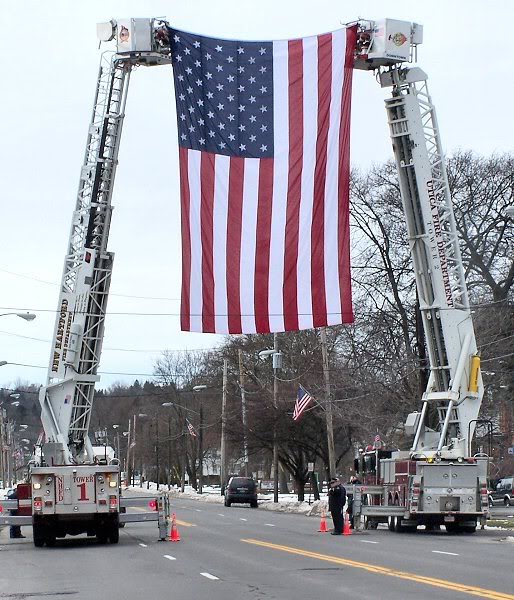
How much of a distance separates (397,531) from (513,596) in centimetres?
2070

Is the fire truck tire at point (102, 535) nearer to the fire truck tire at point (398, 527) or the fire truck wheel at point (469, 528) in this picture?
the fire truck tire at point (398, 527)

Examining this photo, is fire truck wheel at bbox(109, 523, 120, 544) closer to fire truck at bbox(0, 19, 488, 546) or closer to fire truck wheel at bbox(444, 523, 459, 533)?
fire truck at bbox(0, 19, 488, 546)

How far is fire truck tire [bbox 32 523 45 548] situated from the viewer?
1180 inches

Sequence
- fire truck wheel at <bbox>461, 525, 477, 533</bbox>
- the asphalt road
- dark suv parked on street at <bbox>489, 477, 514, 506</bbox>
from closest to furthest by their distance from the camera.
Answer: the asphalt road → fire truck wheel at <bbox>461, 525, 477, 533</bbox> → dark suv parked on street at <bbox>489, 477, 514, 506</bbox>

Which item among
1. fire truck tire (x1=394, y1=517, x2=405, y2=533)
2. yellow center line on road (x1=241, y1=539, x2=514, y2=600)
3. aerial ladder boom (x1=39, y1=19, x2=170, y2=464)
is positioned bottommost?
yellow center line on road (x1=241, y1=539, x2=514, y2=600)

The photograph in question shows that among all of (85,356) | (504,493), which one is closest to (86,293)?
(85,356)

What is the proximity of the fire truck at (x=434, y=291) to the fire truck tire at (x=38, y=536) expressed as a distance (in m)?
9.46

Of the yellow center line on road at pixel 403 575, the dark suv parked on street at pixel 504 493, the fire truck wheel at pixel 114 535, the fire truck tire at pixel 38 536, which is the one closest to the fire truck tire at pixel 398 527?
the yellow center line on road at pixel 403 575

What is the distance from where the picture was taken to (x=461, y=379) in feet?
104

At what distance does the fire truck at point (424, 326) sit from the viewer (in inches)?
1133

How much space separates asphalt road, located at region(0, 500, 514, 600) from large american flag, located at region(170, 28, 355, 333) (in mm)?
5620

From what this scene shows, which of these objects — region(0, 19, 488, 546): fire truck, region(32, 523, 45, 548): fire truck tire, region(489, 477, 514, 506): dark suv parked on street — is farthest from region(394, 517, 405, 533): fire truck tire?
region(489, 477, 514, 506): dark suv parked on street

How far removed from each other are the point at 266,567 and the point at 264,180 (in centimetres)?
1207

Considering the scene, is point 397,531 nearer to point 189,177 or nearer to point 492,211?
point 189,177
